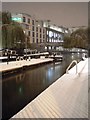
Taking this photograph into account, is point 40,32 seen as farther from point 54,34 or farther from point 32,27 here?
point 54,34

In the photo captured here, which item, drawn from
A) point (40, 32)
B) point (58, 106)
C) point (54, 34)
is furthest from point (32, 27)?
point (58, 106)

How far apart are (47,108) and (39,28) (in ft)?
75.6

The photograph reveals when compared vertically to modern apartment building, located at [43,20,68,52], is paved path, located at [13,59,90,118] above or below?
below

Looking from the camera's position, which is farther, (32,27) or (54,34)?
(54,34)

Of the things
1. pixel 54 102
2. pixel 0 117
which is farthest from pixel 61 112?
pixel 0 117

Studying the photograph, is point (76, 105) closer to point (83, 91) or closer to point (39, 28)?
point (83, 91)

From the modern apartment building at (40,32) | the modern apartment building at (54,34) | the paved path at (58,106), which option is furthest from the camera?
the modern apartment building at (54,34)

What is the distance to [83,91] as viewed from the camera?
9.41ft

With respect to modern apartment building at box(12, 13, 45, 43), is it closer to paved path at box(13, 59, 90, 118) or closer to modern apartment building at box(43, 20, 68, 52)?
modern apartment building at box(43, 20, 68, 52)

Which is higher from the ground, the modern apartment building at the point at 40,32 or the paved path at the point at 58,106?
the modern apartment building at the point at 40,32

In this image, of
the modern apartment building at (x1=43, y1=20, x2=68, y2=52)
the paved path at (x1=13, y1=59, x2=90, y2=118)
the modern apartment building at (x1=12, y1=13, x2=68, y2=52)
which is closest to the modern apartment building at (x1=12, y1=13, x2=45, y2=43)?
the modern apartment building at (x1=12, y1=13, x2=68, y2=52)

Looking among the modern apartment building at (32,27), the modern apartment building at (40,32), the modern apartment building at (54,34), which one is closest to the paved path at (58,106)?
the modern apartment building at (40,32)

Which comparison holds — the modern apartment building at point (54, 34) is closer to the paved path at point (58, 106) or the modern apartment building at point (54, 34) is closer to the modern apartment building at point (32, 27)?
the modern apartment building at point (32, 27)

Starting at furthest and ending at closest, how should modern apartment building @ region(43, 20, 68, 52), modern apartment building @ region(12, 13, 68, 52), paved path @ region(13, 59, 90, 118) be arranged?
modern apartment building @ region(43, 20, 68, 52)
modern apartment building @ region(12, 13, 68, 52)
paved path @ region(13, 59, 90, 118)
